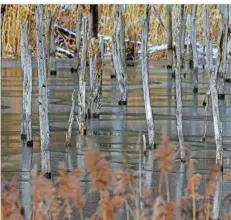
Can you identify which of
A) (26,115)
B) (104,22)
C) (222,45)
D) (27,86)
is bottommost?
(26,115)

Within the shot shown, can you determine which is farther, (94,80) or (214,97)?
(94,80)

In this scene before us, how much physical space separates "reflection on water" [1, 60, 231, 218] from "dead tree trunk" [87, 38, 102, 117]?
0.18 metres

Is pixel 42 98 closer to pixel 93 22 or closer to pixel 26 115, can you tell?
pixel 26 115

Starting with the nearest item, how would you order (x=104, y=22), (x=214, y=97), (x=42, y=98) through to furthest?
(x=42, y=98), (x=214, y=97), (x=104, y=22)

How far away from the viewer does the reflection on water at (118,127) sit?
30.0 feet

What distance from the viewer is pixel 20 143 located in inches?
422

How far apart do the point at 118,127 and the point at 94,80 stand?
0.86m

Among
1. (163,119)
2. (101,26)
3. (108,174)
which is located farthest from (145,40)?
(101,26)

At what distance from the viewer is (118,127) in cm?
1221

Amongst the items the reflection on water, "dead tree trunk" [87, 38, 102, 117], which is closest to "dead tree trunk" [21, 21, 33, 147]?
the reflection on water

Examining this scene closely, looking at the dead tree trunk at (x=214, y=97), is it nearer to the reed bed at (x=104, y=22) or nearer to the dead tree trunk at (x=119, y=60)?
the dead tree trunk at (x=119, y=60)

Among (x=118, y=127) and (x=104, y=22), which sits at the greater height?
(x=104, y=22)

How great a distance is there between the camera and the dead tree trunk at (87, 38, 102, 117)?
12.5 m

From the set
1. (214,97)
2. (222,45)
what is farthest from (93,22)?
(214,97)
